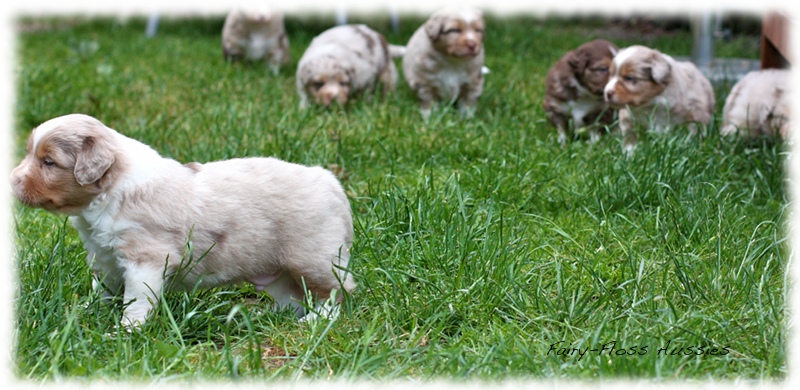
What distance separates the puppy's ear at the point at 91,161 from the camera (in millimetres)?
2908

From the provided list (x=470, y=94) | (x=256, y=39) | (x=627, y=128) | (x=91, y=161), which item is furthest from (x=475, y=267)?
(x=256, y=39)

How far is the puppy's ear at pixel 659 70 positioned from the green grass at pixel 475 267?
42cm

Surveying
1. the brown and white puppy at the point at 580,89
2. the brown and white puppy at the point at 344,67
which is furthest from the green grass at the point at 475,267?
the brown and white puppy at the point at 344,67

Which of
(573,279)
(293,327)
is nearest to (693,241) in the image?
(573,279)

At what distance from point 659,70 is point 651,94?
15 cm

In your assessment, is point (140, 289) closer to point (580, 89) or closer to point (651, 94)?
point (651, 94)

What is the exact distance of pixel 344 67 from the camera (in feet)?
22.7

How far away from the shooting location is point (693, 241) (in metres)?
3.69

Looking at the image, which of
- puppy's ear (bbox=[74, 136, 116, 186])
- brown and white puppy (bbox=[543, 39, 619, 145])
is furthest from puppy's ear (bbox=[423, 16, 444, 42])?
puppy's ear (bbox=[74, 136, 116, 186])

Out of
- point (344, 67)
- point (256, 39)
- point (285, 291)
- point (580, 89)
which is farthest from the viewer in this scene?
point (256, 39)

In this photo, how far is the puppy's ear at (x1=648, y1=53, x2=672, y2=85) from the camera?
17.7ft

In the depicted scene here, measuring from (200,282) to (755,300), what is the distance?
1.88m

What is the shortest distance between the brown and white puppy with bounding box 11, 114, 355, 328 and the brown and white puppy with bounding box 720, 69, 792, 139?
2895mm

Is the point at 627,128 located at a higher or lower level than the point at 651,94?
lower
